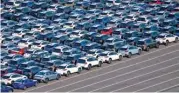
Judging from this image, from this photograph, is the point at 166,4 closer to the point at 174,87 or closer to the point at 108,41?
the point at 108,41

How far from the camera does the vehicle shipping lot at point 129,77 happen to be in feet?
273

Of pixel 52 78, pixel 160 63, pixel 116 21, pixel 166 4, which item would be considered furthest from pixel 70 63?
pixel 166 4

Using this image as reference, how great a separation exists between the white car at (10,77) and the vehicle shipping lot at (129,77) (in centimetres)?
234

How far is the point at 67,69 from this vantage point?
8769cm

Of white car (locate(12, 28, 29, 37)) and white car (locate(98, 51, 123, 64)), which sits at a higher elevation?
white car (locate(12, 28, 29, 37))

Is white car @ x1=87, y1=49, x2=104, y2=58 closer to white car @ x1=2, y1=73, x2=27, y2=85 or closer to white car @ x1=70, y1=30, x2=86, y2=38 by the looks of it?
white car @ x1=70, y1=30, x2=86, y2=38

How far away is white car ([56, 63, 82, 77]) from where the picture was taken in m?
87.5

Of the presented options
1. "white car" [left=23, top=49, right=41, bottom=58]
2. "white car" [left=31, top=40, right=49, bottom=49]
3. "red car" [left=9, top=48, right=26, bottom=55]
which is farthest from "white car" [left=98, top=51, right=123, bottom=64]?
"red car" [left=9, top=48, right=26, bottom=55]

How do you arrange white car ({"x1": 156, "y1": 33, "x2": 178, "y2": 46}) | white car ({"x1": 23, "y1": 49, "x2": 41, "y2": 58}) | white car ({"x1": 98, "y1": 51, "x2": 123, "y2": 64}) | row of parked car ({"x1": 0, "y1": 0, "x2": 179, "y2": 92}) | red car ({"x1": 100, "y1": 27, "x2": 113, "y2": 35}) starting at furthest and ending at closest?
red car ({"x1": 100, "y1": 27, "x2": 113, "y2": 35})
white car ({"x1": 156, "y1": 33, "x2": 178, "y2": 46})
white car ({"x1": 23, "y1": 49, "x2": 41, "y2": 58})
white car ({"x1": 98, "y1": 51, "x2": 123, "y2": 64})
row of parked car ({"x1": 0, "y1": 0, "x2": 179, "y2": 92})

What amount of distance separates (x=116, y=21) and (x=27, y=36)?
13.3 meters

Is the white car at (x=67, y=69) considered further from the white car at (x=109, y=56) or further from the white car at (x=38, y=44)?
the white car at (x=38, y=44)

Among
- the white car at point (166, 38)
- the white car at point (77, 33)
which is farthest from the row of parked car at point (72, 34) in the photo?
the white car at point (77, 33)

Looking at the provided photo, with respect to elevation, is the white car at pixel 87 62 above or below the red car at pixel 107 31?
below

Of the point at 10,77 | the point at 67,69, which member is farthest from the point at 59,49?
the point at 10,77
